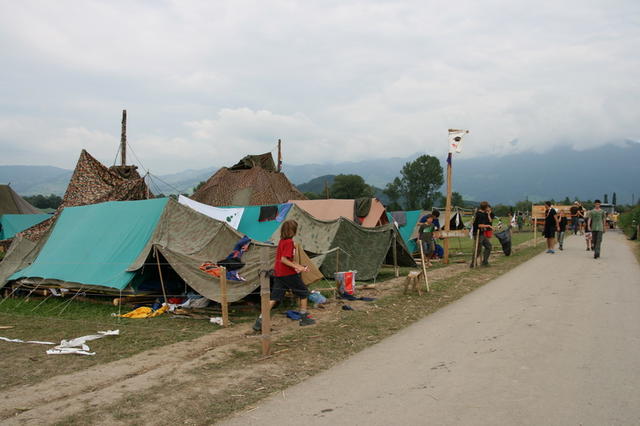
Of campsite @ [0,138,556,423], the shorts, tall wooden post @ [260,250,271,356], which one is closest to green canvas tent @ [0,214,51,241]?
campsite @ [0,138,556,423]

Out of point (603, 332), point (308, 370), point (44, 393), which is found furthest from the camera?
point (603, 332)

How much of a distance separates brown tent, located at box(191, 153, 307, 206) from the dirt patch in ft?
53.0

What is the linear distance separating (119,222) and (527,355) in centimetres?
938

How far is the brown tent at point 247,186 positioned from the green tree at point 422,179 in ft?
271

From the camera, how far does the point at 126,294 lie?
9641 mm

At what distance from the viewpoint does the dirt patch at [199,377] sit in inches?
166

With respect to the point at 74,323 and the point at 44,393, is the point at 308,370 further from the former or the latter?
the point at 74,323

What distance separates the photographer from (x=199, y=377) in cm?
512

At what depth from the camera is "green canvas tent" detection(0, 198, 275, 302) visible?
30.2 feet

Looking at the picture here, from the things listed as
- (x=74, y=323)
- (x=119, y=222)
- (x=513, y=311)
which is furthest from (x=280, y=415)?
(x=119, y=222)

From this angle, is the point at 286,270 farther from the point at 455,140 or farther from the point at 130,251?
the point at 455,140

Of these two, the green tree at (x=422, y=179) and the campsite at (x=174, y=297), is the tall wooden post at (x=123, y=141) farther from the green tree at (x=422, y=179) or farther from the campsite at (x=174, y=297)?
the green tree at (x=422, y=179)

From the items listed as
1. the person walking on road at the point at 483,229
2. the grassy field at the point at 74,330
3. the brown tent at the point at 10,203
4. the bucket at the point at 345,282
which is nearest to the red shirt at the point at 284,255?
the grassy field at the point at 74,330

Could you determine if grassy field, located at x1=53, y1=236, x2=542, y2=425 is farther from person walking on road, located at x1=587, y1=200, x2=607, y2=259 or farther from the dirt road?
person walking on road, located at x1=587, y1=200, x2=607, y2=259
